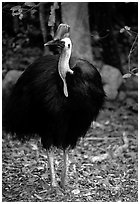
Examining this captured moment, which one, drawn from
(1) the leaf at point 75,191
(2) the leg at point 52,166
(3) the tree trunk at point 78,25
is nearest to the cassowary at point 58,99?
(2) the leg at point 52,166

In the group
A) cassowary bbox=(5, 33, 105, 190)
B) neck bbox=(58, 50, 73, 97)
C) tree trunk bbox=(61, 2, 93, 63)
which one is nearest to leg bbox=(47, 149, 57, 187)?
cassowary bbox=(5, 33, 105, 190)

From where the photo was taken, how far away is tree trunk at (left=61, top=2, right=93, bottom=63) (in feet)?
17.9

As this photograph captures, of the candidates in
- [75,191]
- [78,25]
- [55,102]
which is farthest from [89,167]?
[78,25]

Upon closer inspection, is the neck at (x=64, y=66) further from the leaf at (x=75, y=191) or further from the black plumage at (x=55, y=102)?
the leaf at (x=75, y=191)

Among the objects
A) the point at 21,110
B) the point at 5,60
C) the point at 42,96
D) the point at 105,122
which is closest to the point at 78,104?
the point at 42,96

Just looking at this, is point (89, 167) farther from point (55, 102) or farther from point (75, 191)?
point (55, 102)

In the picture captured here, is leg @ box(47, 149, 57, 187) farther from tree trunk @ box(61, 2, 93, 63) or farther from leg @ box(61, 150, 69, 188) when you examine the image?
tree trunk @ box(61, 2, 93, 63)

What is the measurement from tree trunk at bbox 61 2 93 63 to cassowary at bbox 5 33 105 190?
69.9 inches

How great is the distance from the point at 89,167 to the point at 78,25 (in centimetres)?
183

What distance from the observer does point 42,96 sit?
138 inches

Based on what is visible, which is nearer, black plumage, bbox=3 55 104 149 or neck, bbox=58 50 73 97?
neck, bbox=58 50 73 97

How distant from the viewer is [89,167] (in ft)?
14.6

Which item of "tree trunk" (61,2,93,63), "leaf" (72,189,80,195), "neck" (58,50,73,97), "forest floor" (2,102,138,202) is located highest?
"tree trunk" (61,2,93,63)

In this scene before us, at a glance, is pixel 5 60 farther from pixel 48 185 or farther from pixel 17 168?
pixel 48 185
